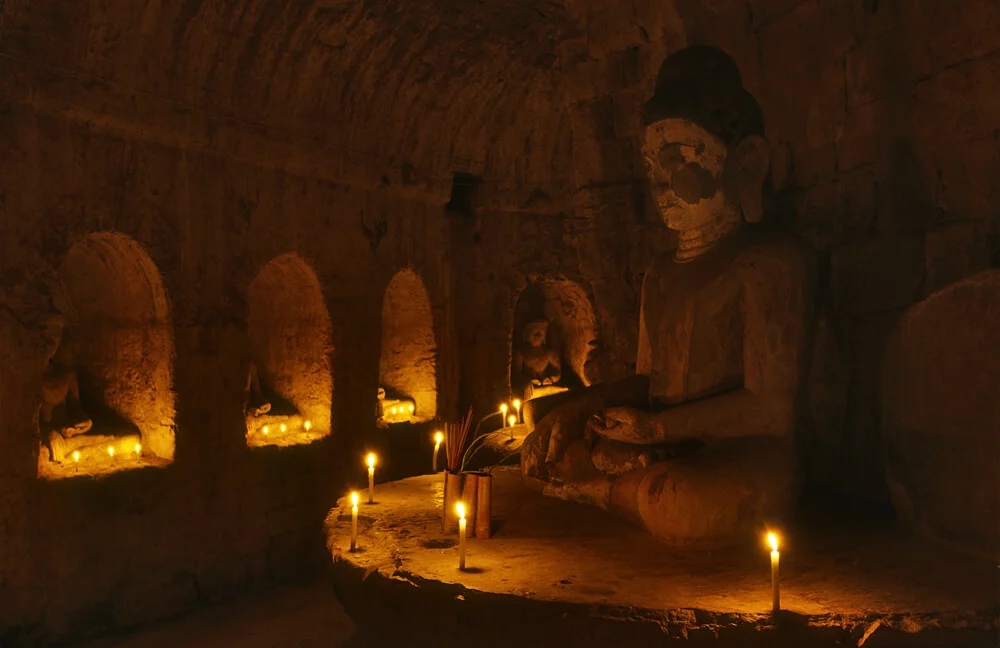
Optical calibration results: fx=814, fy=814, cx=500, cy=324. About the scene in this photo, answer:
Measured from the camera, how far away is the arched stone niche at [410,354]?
1159 cm

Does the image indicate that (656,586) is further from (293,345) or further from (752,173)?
(293,345)

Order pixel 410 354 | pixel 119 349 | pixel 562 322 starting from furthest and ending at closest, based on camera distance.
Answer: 1. pixel 562 322
2. pixel 410 354
3. pixel 119 349

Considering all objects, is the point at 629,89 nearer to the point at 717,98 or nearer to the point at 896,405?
the point at 717,98

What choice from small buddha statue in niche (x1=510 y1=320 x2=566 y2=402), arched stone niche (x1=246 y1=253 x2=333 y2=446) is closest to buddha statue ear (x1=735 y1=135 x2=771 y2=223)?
arched stone niche (x1=246 y1=253 x2=333 y2=446)

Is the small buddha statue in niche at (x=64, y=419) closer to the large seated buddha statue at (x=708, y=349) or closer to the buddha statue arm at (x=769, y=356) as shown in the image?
the large seated buddha statue at (x=708, y=349)

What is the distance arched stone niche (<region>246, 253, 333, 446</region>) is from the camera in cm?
963

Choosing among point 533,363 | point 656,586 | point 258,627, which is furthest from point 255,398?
point 656,586

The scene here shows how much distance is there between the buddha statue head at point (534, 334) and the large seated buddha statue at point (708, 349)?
8.76 metres

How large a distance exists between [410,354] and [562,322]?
373 centimetres

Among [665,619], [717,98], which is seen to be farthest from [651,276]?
[665,619]

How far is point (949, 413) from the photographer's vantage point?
3875 mm

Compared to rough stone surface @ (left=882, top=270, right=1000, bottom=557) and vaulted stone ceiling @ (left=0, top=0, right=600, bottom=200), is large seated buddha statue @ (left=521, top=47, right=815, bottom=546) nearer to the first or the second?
rough stone surface @ (left=882, top=270, right=1000, bottom=557)

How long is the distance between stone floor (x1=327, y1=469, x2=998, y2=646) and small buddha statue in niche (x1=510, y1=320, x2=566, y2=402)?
901 centimetres

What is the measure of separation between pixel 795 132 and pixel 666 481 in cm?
233
